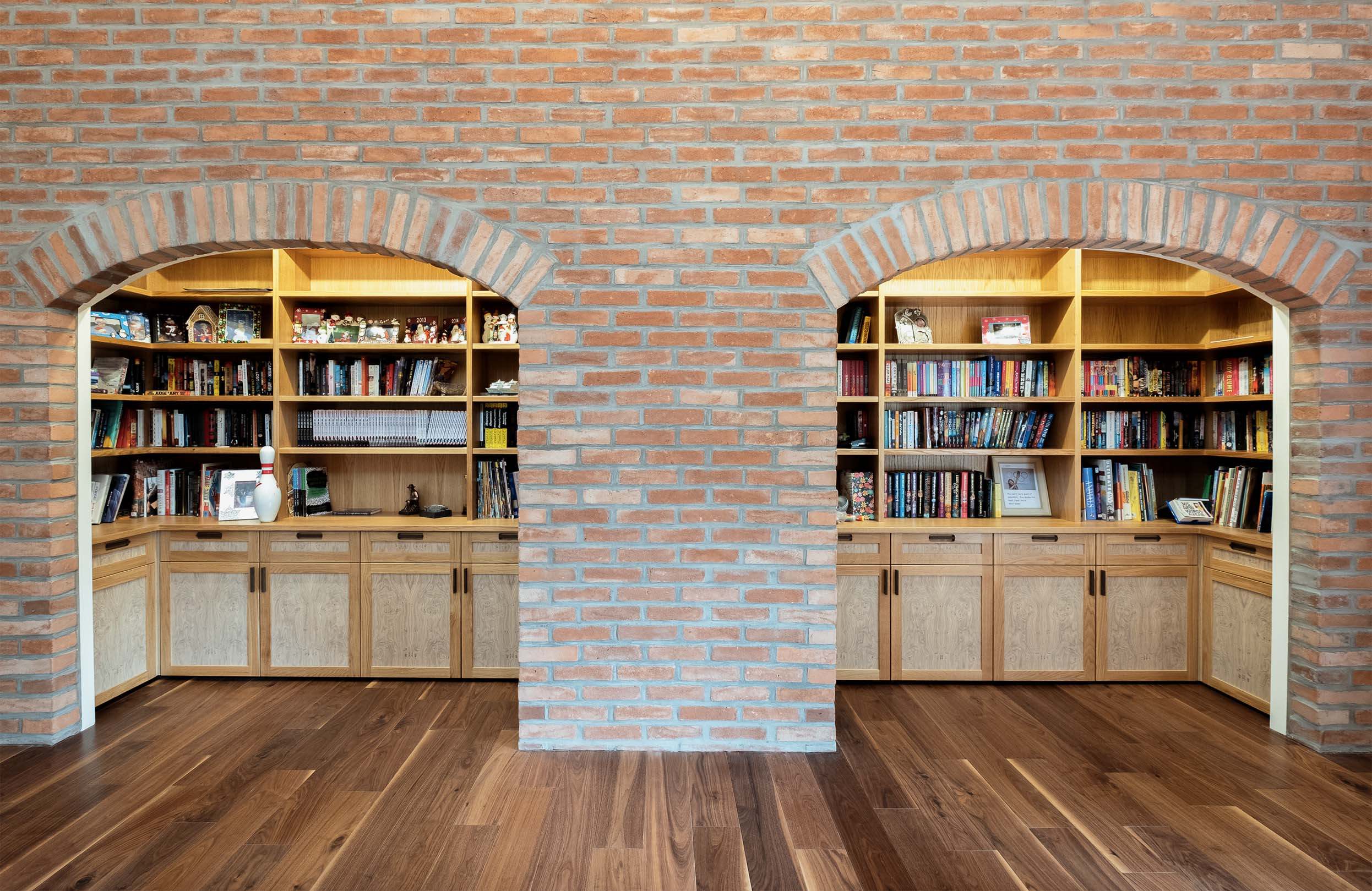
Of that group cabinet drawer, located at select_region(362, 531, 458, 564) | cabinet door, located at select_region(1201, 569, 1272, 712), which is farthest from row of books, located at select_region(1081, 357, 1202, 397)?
cabinet drawer, located at select_region(362, 531, 458, 564)

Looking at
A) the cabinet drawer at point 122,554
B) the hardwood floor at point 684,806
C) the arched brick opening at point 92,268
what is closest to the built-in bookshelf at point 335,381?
the cabinet drawer at point 122,554

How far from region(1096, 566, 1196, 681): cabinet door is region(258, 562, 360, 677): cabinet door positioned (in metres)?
3.76

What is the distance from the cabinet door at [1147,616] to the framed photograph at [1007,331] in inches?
50.5

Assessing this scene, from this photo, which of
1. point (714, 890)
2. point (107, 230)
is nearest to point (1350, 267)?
point (714, 890)

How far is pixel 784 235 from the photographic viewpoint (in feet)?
10.8

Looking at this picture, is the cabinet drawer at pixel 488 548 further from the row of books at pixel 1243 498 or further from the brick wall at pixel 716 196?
the row of books at pixel 1243 498

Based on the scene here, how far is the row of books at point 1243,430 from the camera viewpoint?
13.6 feet

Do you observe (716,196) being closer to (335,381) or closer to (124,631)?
(335,381)

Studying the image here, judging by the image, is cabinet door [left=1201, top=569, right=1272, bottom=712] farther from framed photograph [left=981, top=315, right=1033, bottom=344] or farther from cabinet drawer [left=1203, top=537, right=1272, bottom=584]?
framed photograph [left=981, top=315, right=1033, bottom=344]

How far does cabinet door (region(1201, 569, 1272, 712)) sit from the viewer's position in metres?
3.76

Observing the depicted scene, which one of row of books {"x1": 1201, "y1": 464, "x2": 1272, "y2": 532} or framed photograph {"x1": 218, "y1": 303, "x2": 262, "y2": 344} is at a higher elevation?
framed photograph {"x1": 218, "y1": 303, "x2": 262, "y2": 344}

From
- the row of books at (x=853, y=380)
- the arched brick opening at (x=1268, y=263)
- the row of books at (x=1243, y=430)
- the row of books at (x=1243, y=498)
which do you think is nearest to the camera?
the arched brick opening at (x=1268, y=263)

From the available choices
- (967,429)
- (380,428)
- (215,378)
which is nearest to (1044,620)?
(967,429)

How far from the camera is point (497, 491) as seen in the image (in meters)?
4.55
